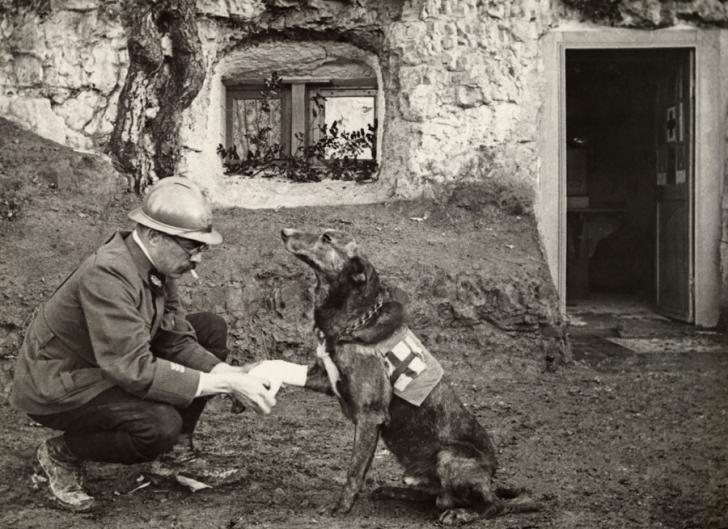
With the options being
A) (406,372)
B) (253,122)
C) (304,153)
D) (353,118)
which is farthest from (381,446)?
(253,122)

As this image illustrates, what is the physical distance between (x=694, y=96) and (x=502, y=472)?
567 centimetres

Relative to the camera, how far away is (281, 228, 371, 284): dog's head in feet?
12.7

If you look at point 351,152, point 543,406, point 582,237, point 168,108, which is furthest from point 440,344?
point 582,237

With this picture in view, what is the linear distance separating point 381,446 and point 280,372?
146 cm

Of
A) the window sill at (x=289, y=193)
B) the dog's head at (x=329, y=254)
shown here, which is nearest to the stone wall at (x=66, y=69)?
the window sill at (x=289, y=193)

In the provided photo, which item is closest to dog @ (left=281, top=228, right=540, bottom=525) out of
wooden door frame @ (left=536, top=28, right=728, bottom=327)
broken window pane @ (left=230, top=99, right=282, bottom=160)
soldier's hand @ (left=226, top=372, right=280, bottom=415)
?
soldier's hand @ (left=226, top=372, right=280, bottom=415)

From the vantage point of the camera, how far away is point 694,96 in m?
8.66

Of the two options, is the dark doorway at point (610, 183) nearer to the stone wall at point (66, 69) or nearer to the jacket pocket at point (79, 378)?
the stone wall at point (66, 69)

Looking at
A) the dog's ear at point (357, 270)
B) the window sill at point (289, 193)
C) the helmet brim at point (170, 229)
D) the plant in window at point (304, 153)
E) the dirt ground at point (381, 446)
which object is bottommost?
the dirt ground at point (381, 446)

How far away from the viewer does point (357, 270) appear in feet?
12.7

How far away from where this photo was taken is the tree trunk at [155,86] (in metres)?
8.18

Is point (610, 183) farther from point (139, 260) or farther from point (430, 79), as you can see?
point (139, 260)

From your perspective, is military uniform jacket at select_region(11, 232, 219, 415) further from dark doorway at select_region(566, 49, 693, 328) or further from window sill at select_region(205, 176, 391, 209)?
dark doorway at select_region(566, 49, 693, 328)

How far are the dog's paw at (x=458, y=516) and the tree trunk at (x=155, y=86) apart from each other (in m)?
5.38
